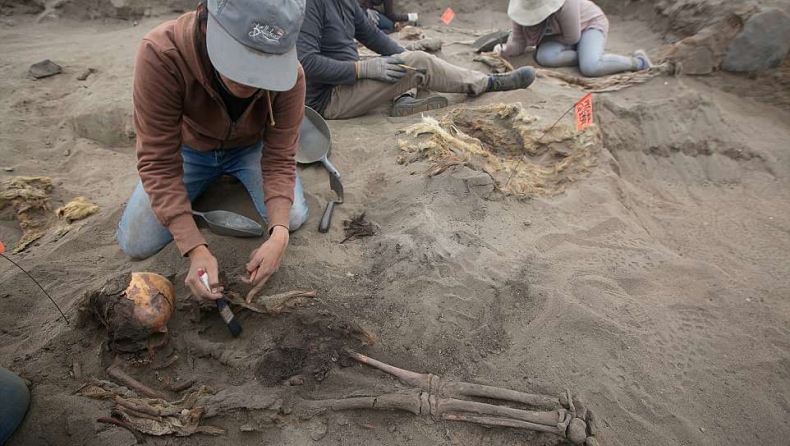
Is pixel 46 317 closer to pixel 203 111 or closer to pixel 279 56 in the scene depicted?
pixel 203 111

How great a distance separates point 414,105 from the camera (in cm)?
349

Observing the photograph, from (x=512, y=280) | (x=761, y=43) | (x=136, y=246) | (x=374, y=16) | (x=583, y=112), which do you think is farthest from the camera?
(x=374, y=16)

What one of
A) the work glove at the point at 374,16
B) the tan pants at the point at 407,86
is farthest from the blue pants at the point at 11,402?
the work glove at the point at 374,16

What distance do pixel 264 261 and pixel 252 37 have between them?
0.86m

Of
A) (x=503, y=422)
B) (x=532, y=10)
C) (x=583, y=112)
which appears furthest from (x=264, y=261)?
(x=532, y=10)

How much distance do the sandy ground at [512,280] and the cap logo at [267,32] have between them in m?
1.09

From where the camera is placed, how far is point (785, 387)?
1.66 meters

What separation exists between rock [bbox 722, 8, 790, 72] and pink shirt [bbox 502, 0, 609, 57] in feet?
3.69

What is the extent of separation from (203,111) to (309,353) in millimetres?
1131

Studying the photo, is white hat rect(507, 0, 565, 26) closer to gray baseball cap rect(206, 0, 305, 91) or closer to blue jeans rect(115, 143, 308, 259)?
blue jeans rect(115, 143, 308, 259)

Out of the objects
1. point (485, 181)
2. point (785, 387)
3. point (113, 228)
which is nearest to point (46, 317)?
point (113, 228)

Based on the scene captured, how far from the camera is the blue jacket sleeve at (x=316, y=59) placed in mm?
2990

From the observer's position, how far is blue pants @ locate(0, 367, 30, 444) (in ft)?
4.64

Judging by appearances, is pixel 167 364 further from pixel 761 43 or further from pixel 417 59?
pixel 761 43
